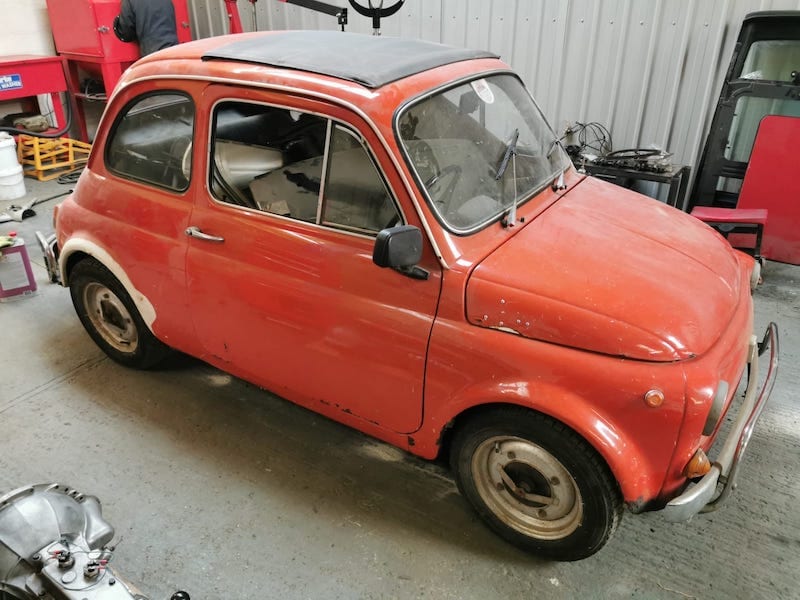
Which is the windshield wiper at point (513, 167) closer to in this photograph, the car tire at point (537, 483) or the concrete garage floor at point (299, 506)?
the car tire at point (537, 483)

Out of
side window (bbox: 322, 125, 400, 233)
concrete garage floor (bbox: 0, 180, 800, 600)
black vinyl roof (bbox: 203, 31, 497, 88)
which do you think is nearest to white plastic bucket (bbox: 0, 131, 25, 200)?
concrete garage floor (bbox: 0, 180, 800, 600)

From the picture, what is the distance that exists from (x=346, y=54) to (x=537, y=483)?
1973mm

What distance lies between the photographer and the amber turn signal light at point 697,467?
2.11m

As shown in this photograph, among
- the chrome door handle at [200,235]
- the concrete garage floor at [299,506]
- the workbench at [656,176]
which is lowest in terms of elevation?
the concrete garage floor at [299,506]

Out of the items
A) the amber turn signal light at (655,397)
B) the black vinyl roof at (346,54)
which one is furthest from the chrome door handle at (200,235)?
the amber turn signal light at (655,397)

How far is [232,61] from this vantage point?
267 cm

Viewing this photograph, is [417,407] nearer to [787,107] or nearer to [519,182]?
[519,182]

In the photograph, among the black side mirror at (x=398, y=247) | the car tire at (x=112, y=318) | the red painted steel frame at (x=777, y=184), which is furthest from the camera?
the red painted steel frame at (x=777, y=184)

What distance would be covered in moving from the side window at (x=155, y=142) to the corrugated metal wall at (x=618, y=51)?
12.3 feet

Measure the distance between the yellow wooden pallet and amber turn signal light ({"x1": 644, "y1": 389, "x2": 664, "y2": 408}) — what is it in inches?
283

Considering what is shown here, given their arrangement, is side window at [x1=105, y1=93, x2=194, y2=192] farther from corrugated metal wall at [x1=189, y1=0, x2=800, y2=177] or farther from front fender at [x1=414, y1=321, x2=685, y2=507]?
corrugated metal wall at [x1=189, y1=0, x2=800, y2=177]

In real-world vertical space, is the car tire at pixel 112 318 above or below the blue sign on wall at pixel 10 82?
below

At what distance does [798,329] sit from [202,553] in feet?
12.9

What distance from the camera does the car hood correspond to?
206cm
